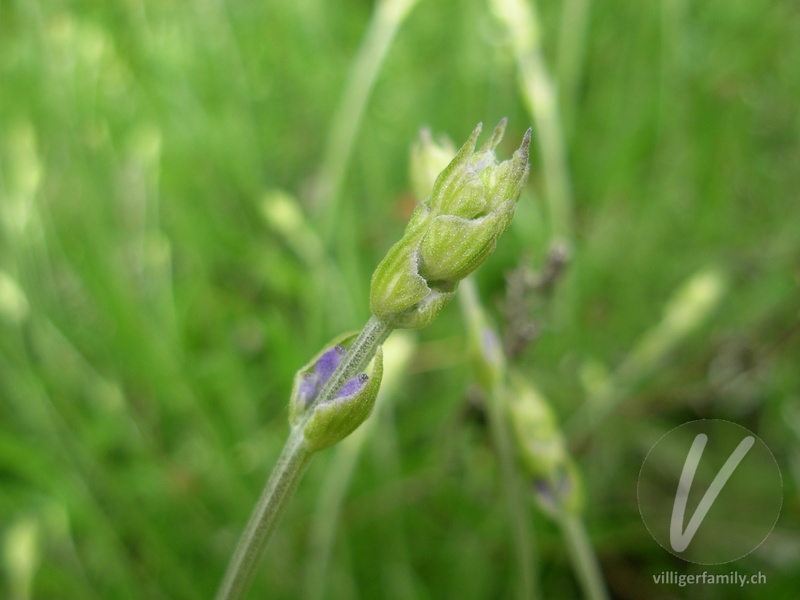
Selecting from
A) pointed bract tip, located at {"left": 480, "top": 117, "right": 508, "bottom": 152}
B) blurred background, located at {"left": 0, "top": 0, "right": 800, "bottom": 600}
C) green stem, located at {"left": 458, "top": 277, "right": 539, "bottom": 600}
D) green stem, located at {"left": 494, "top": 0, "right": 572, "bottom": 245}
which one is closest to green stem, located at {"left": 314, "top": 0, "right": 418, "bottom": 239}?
blurred background, located at {"left": 0, "top": 0, "right": 800, "bottom": 600}

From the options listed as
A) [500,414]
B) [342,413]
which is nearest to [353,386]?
[342,413]

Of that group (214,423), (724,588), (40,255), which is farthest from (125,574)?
(724,588)

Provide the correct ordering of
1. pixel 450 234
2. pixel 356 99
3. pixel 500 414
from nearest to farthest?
pixel 450 234
pixel 500 414
pixel 356 99

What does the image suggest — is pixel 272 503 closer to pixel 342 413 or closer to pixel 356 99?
pixel 342 413

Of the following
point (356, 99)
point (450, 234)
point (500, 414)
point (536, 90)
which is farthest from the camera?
point (356, 99)

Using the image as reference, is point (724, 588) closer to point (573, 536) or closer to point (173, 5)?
point (573, 536)

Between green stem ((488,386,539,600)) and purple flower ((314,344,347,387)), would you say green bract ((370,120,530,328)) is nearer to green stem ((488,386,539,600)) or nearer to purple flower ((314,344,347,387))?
purple flower ((314,344,347,387))
